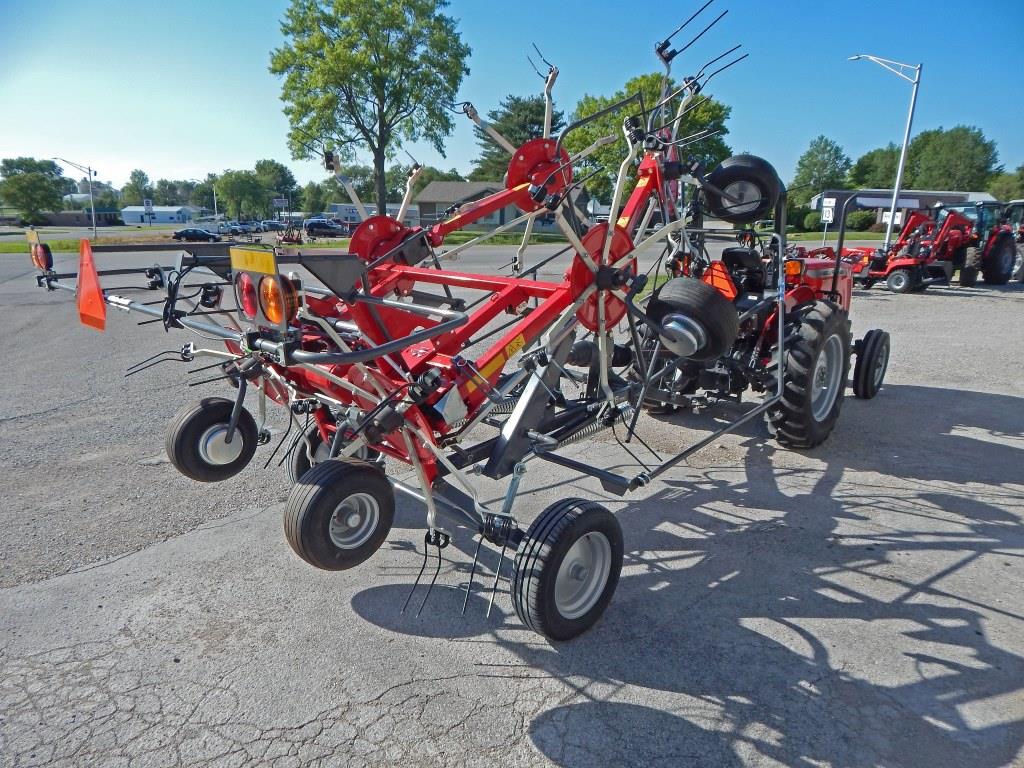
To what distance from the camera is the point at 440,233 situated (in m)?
4.55

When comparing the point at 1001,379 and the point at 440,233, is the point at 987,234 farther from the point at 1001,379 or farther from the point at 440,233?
the point at 440,233

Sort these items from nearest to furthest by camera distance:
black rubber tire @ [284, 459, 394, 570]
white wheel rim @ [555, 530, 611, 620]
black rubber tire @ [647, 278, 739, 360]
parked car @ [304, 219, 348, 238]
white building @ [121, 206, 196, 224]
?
1. black rubber tire @ [284, 459, 394, 570]
2. white wheel rim @ [555, 530, 611, 620]
3. black rubber tire @ [647, 278, 739, 360]
4. parked car @ [304, 219, 348, 238]
5. white building @ [121, 206, 196, 224]

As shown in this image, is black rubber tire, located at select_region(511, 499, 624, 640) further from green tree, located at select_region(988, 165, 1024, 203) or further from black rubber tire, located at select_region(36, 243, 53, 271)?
green tree, located at select_region(988, 165, 1024, 203)

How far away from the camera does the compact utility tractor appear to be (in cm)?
306

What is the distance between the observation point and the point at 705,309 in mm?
3826

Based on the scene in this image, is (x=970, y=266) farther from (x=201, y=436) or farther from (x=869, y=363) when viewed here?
(x=201, y=436)

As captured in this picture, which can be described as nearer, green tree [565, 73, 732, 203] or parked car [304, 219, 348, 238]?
green tree [565, 73, 732, 203]

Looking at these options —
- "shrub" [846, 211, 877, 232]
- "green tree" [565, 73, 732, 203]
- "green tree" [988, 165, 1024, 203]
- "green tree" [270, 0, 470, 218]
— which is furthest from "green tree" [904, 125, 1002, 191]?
"green tree" [270, 0, 470, 218]

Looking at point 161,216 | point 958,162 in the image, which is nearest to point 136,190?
point 161,216

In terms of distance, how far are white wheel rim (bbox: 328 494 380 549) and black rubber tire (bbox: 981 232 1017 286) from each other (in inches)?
802

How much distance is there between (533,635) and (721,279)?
389cm

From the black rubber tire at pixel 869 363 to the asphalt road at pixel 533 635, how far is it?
151cm

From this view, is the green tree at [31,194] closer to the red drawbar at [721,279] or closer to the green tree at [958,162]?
the red drawbar at [721,279]

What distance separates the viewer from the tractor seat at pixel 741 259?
625 centimetres
